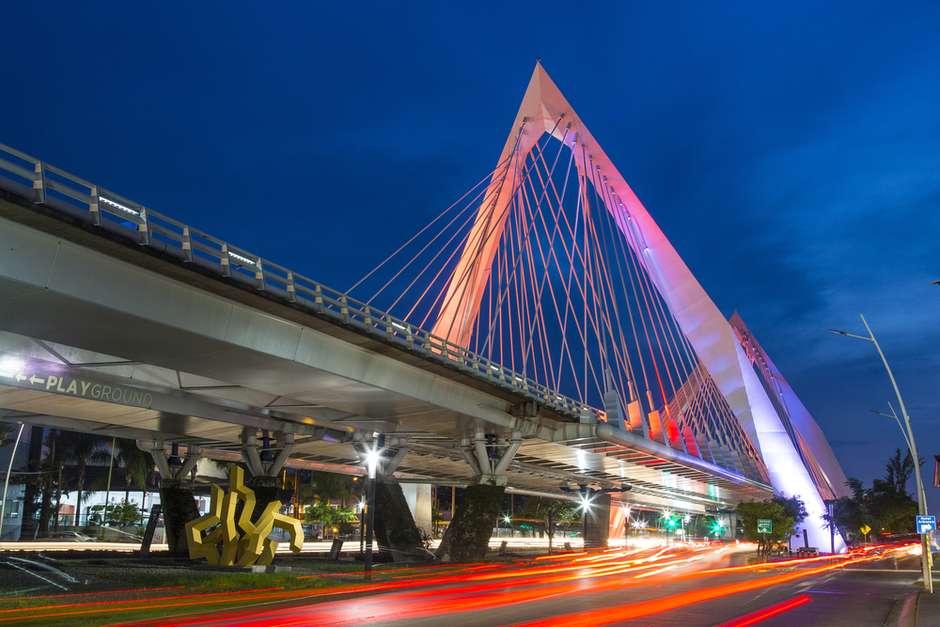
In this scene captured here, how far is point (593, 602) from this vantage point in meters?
21.4

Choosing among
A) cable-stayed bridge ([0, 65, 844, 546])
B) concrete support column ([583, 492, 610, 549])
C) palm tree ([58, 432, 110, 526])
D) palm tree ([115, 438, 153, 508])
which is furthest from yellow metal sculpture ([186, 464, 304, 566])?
palm tree ([58, 432, 110, 526])

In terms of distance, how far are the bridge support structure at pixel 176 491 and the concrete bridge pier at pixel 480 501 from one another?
46.3 ft

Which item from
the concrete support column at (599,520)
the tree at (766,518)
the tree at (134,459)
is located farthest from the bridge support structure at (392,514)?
the tree at (134,459)

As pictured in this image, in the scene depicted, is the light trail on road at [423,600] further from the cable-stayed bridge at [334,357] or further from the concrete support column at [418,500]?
the concrete support column at [418,500]

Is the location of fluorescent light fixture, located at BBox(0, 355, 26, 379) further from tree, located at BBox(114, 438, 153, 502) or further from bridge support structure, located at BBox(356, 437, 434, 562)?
tree, located at BBox(114, 438, 153, 502)

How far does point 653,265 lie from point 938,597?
47846 millimetres

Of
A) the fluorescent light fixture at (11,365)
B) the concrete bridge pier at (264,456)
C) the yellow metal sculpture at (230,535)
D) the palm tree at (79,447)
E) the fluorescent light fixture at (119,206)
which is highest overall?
the fluorescent light fixture at (119,206)

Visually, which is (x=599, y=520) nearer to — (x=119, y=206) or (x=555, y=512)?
(x=555, y=512)

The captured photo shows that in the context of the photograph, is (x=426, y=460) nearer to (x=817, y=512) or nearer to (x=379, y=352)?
(x=379, y=352)

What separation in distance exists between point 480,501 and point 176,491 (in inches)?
667

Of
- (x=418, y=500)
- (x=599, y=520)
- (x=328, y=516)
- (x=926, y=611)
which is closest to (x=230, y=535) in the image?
(x=926, y=611)

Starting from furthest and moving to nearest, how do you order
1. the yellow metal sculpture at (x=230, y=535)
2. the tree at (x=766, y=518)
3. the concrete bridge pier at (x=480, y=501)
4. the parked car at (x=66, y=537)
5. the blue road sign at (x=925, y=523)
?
the parked car at (x=66, y=537) < the tree at (x=766, y=518) < the concrete bridge pier at (x=480, y=501) < the yellow metal sculpture at (x=230, y=535) < the blue road sign at (x=925, y=523)

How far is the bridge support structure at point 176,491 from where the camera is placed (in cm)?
4297

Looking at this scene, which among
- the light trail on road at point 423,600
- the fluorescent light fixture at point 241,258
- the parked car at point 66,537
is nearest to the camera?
the light trail on road at point 423,600
